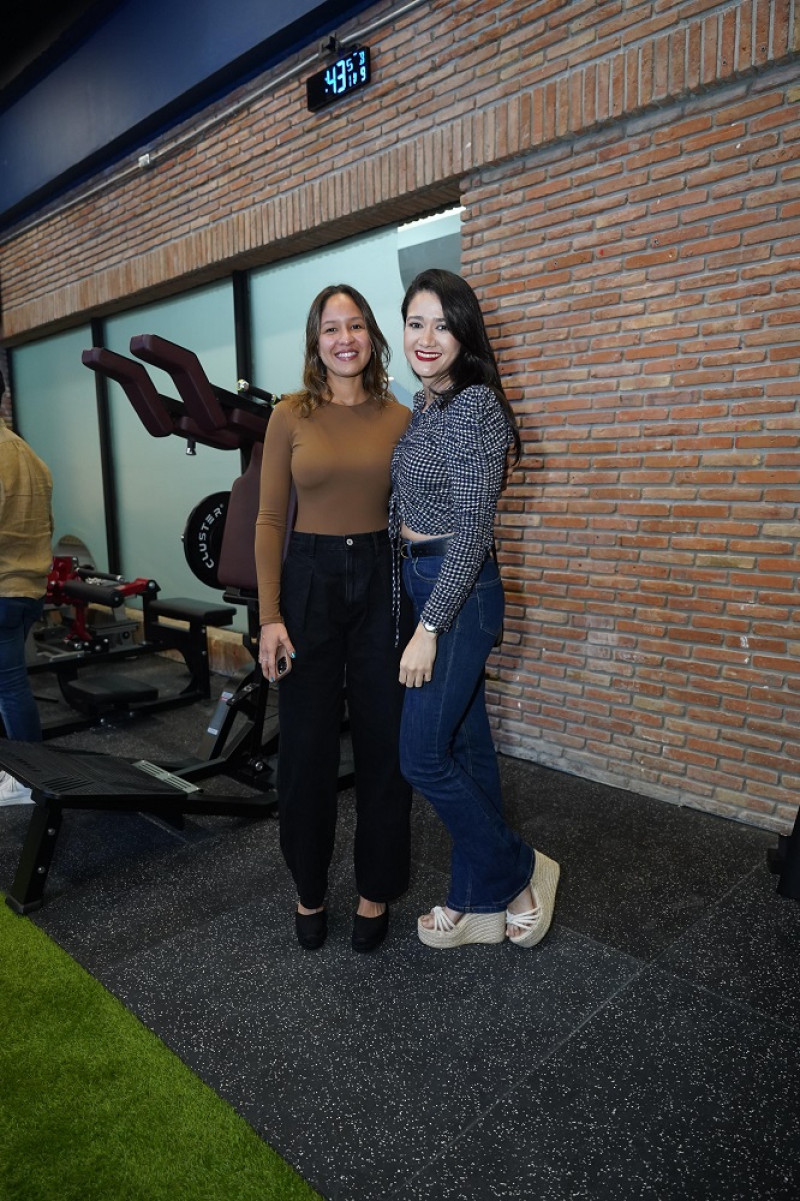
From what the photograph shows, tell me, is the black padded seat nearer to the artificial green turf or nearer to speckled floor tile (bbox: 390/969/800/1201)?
the artificial green turf

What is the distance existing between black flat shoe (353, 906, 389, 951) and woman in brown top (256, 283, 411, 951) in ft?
0.70

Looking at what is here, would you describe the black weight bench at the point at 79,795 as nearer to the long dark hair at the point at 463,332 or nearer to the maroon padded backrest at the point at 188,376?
the maroon padded backrest at the point at 188,376

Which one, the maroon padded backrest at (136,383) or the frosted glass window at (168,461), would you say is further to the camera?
the frosted glass window at (168,461)

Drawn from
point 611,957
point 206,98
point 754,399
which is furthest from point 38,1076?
point 206,98

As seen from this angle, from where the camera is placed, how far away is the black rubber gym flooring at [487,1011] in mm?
1440

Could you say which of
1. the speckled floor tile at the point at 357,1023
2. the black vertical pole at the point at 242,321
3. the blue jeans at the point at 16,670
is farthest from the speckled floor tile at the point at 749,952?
the black vertical pole at the point at 242,321

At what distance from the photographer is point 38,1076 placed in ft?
5.38

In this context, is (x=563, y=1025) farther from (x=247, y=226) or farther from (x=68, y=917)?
(x=247, y=226)

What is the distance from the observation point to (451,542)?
168 centimetres

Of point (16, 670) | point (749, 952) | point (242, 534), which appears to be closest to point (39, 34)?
point (16, 670)

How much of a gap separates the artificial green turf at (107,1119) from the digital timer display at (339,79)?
4.07 metres

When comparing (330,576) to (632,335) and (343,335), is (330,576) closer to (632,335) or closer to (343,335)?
(343,335)

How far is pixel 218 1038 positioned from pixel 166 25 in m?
5.64

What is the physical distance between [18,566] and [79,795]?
3.62 ft
